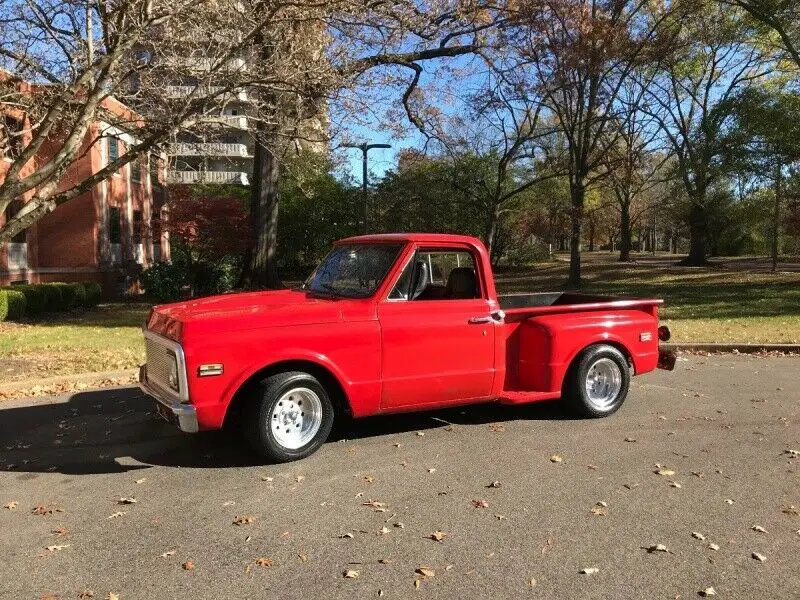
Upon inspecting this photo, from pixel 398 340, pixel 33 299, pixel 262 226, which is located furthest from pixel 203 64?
pixel 262 226

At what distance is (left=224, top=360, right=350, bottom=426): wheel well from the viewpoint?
5.21m

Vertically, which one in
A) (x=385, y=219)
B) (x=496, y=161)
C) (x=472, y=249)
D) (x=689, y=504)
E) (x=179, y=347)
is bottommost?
(x=689, y=504)

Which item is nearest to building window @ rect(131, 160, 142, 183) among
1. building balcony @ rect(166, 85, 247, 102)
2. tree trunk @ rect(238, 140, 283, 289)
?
tree trunk @ rect(238, 140, 283, 289)

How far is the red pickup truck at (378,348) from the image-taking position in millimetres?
4996

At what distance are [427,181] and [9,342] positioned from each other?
2534cm

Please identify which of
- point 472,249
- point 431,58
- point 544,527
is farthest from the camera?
point 431,58

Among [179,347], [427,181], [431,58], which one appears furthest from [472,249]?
[427,181]

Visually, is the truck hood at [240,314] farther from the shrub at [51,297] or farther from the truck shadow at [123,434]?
the shrub at [51,297]

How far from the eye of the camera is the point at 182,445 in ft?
19.0

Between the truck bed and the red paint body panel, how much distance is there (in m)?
0.02

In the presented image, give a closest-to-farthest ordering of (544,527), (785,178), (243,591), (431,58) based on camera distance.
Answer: (243,591)
(544,527)
(431,58)
(785,178)

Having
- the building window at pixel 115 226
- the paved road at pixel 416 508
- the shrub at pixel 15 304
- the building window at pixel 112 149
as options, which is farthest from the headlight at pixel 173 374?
the building window at pixel 115 226

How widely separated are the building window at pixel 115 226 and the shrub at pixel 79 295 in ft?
25.0

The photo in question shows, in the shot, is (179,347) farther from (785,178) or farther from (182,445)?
(785,178)
